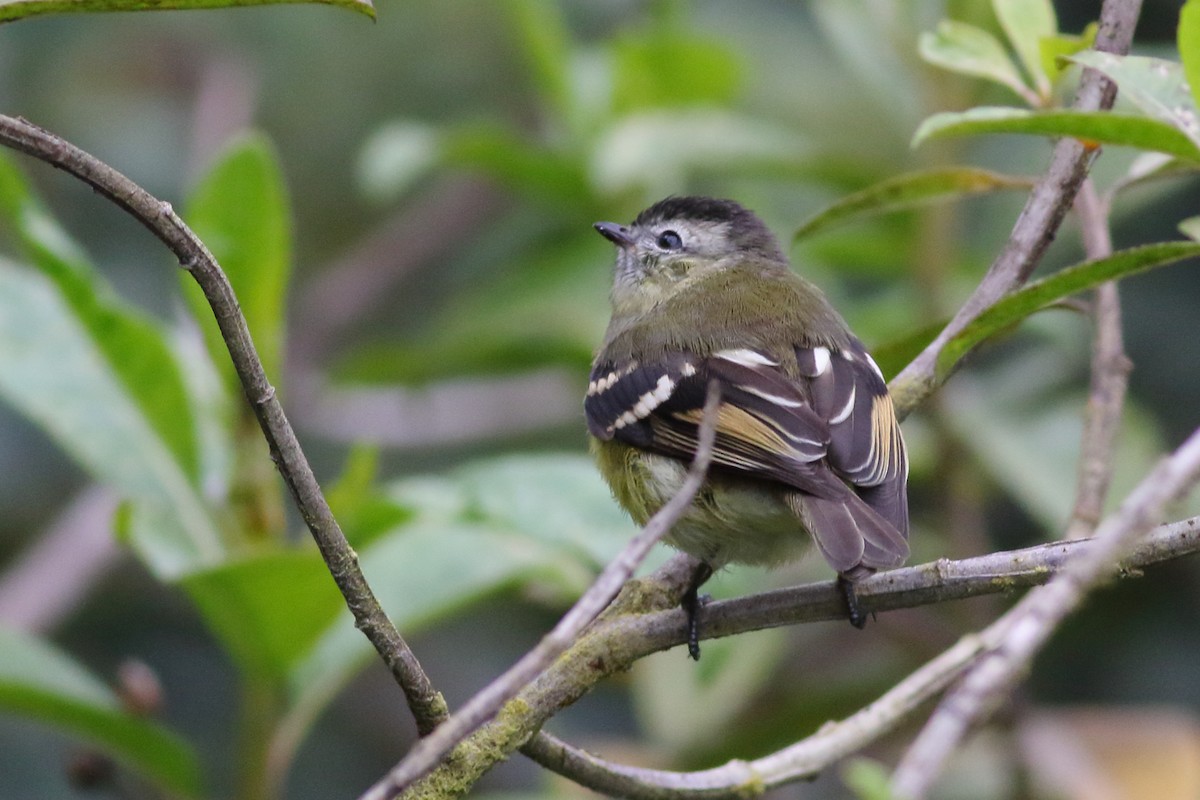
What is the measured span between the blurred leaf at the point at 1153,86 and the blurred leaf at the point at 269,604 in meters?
1.61

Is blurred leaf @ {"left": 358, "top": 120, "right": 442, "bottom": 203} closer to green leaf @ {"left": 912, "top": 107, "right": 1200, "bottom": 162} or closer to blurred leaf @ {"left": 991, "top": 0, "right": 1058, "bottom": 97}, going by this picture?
blurred leaf @ {"left": 991, "top": 0, "right": 1058, "bottom": 97}

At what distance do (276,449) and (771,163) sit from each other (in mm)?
2784

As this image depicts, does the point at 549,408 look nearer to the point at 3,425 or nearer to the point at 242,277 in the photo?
the point at 3,425

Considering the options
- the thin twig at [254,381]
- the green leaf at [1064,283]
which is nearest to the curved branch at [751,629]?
the thin twig at [254,381]

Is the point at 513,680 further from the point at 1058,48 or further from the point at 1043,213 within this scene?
the point at 1058,48

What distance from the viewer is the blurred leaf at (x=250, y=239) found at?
3.04 m

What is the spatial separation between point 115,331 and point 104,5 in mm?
1524

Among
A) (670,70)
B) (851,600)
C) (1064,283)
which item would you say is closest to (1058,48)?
(1064,283)

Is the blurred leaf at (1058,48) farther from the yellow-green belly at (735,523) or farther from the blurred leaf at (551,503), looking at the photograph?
the blurred leaf at (551,503)

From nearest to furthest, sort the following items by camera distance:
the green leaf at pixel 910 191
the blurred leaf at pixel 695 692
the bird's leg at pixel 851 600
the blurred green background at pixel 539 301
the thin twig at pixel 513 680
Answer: the thin twig at pixel 513 680, the bird's leg at pixel 851 600, the green leaf at pixel 910 191, the blurred leaf at pixel 695 692, the blurred green background at pixel 539 301

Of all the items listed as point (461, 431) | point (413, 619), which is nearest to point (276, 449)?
point (413, 619)

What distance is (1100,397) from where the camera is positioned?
2488 mm

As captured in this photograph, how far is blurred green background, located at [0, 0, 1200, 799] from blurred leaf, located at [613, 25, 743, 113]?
14 millimetres

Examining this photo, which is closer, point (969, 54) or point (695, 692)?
A: point (969, 54)
